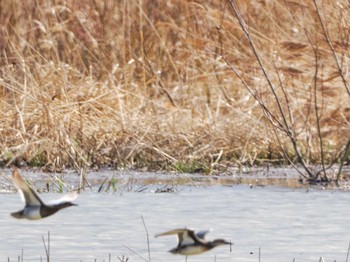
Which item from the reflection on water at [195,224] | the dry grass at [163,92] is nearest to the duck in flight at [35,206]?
the reflection on water at [195,224]

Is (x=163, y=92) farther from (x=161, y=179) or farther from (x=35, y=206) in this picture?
(x=35, y=206)

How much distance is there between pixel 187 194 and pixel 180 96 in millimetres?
2905

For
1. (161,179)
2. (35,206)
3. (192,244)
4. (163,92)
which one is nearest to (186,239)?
(192,244)

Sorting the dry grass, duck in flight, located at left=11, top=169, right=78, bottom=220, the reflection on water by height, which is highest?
the dry grass

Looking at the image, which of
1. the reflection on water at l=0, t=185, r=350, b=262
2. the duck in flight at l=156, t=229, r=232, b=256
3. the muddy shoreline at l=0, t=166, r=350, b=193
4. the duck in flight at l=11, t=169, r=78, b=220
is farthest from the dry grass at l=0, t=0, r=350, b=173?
the duck in flight at l=156, t=229, r=232, b=256

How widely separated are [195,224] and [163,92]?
4177 millimetres

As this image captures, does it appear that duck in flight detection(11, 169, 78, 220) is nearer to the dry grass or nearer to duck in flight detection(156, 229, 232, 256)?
duck in flight detection(156, 229, 232, 256)

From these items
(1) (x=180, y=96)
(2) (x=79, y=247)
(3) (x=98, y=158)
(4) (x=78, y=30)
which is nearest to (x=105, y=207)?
(2) (x=79, y=247)

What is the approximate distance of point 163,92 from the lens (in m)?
9.59

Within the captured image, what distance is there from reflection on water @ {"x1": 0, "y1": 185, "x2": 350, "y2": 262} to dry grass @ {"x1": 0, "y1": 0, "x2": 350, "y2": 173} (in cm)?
80

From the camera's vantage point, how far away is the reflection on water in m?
4.62

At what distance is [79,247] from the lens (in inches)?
186

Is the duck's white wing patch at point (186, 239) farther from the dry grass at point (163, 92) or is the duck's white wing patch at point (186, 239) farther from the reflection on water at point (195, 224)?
the dry grass at point (163, 92)

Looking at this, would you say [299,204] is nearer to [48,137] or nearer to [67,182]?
[67,182]
